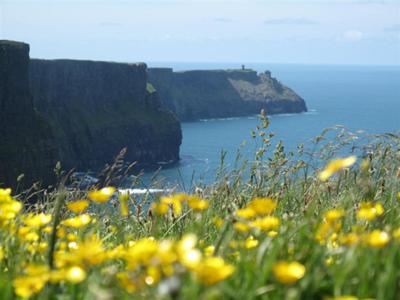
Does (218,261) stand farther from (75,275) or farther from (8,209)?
(8,209)

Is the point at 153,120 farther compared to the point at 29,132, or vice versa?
the point at 153,120

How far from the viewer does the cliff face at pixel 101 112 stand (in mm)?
120812

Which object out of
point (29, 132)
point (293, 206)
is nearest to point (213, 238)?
point (293, 206)

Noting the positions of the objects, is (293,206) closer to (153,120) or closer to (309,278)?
(309,278)

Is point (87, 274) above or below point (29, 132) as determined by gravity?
above

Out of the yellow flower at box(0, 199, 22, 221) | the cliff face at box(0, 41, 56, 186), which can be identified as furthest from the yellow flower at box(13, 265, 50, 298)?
the cliff face at box(0, 41, 56, 186)

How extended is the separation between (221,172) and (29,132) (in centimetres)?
7807

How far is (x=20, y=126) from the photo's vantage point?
81875 millimetres

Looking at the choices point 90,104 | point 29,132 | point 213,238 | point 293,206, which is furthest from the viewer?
point 90,104

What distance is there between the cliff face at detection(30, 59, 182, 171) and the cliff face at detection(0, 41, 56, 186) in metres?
29.9

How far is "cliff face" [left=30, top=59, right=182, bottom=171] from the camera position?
12081cm

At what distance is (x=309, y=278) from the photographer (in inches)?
102

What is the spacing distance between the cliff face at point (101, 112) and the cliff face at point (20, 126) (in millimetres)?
29922

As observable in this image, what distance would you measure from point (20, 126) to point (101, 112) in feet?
165
